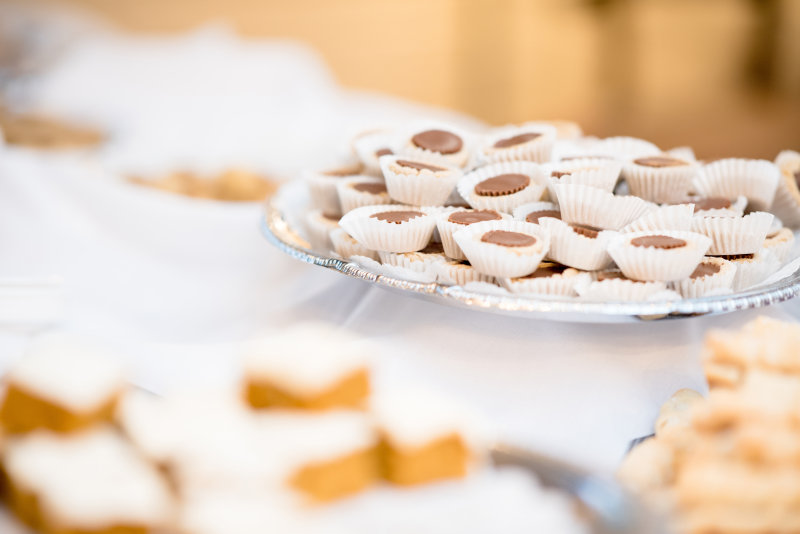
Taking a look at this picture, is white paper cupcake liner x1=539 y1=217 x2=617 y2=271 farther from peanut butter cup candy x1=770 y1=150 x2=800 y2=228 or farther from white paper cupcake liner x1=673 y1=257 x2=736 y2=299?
peanut butter cup candy x1=770 y1=150 x2=800 y2=228

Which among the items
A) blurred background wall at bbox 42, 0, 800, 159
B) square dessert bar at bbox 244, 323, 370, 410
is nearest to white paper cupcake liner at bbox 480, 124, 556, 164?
square dessert bar at bbox 244, 323, 370, 410

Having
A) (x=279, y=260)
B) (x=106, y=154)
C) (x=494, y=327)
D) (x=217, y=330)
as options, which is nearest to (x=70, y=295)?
(x=217, y=330)

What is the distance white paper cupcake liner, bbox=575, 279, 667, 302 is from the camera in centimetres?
96

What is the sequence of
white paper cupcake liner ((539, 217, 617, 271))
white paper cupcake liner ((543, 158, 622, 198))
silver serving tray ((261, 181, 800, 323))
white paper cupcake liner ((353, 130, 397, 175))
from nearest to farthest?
silver serving tray ((261, 181, 800, 323))
white paper cupcake liner ((539, 217, 617, 271))
white paper cupcake liner ((543, 158, 622, 198))
white paper cupcake liner ((353, 130, 397, 175))

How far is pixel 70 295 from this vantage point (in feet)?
4.00

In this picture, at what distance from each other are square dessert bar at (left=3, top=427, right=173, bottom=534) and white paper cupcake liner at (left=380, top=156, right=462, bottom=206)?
67 centimetres

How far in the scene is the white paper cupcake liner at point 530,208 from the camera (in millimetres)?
1124

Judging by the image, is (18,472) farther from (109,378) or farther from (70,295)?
(70,295)

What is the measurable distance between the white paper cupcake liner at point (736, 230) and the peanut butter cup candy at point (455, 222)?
27cm

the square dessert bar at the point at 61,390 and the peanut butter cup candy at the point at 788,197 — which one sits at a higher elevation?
the square dessert bar at the point at 61,390

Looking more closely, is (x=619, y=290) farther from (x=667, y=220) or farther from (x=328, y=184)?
(x=328, y=184)

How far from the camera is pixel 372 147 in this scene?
4.42 feet

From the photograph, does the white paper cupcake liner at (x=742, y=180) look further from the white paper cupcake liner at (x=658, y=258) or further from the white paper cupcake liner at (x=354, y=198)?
the white paper cupcake liner at (x=354, y=198)

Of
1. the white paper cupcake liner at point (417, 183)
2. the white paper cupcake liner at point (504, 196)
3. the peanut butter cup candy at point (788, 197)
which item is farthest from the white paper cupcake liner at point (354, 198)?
the peanut butter cup candy at point (788, 197)
